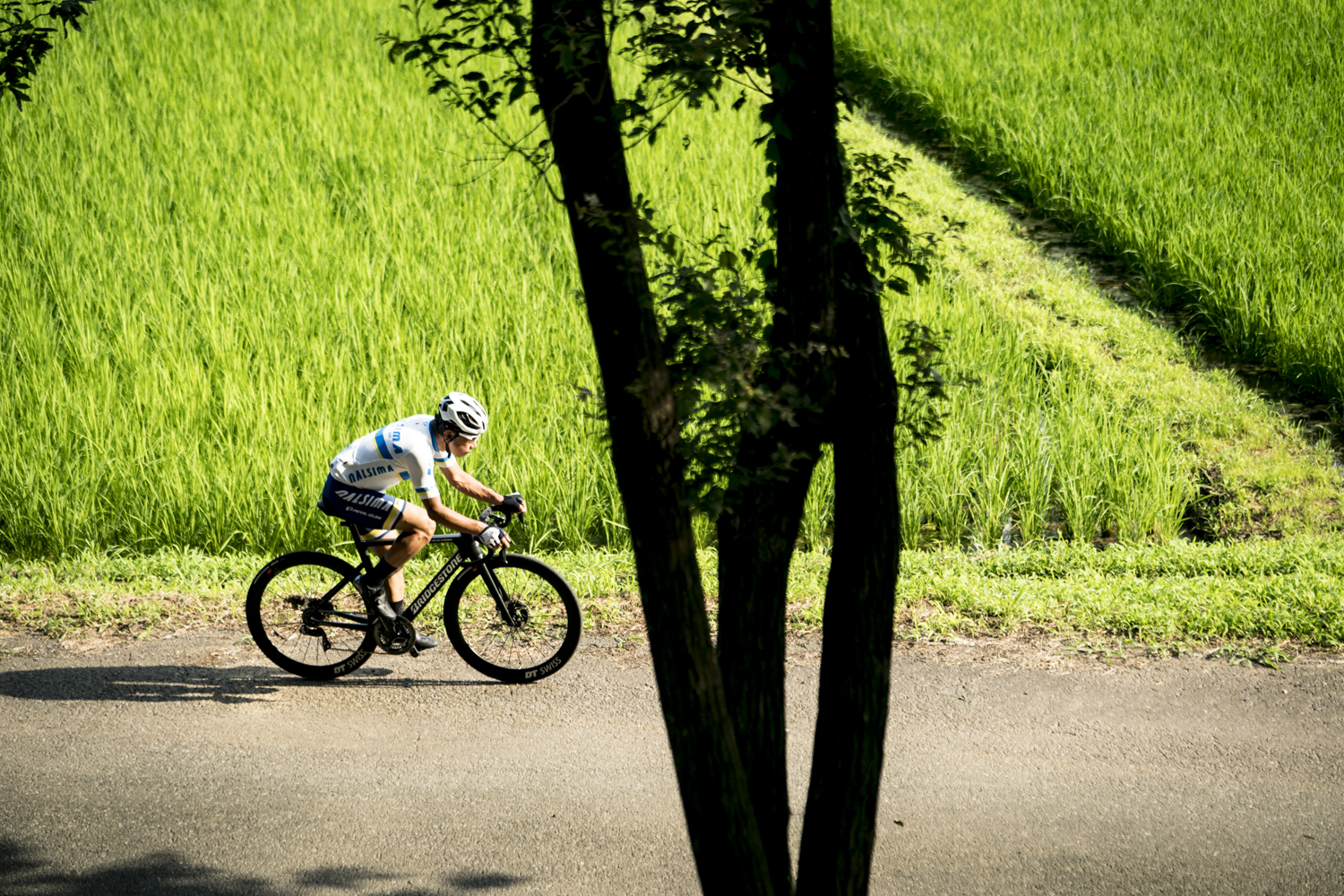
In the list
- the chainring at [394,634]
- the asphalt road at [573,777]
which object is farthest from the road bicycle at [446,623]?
the asphalt road at [573,777]

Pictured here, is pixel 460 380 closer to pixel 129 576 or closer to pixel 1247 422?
pixel 129 576

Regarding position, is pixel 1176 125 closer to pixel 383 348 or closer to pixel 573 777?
pixel 383 348

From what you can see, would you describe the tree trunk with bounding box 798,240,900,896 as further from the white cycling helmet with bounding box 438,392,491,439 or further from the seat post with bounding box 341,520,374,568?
the seat post with bounding box 341,520,374,568

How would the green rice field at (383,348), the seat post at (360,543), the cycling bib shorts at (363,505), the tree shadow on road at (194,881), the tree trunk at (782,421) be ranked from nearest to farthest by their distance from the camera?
1. the tree trunk at (782,421)
2. the tree shadow on road at (194,881)
3. the cycling bib shorts at (363,505)
4. the seat post at (360,543)
5. the green rice field at (383,348)

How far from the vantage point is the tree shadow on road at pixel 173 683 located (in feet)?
16.0

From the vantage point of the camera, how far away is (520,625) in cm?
511

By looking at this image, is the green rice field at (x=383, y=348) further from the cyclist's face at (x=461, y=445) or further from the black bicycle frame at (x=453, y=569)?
the cyclist's face at (x=461, y=445)

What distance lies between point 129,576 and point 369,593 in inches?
79.2

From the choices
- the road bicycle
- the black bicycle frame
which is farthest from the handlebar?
the black bicycle frame

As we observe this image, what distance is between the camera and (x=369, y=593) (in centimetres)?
499

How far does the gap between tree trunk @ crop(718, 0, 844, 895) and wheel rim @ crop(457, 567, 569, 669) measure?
2.63 meters

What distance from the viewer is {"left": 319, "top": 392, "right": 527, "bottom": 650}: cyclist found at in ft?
15.7

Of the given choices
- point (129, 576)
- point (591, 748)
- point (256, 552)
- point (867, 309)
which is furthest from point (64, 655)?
point (867, 309)

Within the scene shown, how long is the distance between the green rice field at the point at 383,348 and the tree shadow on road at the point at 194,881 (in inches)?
115
